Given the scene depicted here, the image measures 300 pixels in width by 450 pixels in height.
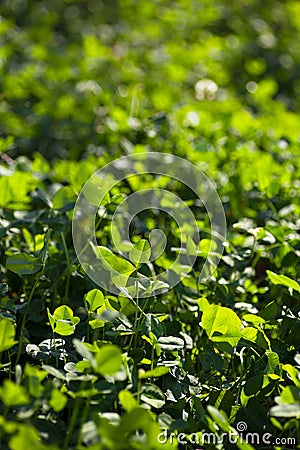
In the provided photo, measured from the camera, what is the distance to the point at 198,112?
9.18ft

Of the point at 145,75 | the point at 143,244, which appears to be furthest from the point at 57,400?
the point at 145,75

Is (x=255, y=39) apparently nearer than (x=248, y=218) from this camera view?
No

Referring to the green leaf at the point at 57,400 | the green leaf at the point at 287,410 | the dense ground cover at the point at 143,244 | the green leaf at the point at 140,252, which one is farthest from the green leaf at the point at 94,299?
the green leaf at the point at 287,410

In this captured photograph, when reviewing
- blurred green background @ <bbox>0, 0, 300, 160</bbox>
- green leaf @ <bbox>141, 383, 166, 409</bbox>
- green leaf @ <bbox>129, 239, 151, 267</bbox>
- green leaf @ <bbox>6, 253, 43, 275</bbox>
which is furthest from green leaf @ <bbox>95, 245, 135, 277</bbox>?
blurred green background @ <bbox>0, 0, 300, 160</bbox>

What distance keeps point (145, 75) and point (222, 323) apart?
2349mm

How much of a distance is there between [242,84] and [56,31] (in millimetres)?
1323

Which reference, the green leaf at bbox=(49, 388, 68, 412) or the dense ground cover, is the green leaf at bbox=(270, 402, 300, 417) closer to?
the dense ground cover

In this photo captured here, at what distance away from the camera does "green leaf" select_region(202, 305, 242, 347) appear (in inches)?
53.7

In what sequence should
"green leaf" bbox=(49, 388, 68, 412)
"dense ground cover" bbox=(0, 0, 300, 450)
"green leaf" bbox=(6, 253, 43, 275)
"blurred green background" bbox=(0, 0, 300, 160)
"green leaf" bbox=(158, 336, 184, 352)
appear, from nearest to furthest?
1. "green leaf" bbox=(49, 388, 68, 412)
2. "dense ground cover" bbox=(0, 0, 300, 450)
3. "green leaf" bbox=(158, 336, 184, 352)
4. "green leaf" bbox=(6, 253, 43, 275)
5. "blurred green background" bbox=(0, 0, 300, 160)

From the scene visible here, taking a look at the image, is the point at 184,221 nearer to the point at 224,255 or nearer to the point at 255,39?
the point at 224,255

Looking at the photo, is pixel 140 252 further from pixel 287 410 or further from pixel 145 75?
pixel 145 75

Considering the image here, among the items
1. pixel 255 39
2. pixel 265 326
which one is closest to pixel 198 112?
pixel 265 326

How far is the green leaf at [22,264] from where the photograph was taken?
145 centimetres

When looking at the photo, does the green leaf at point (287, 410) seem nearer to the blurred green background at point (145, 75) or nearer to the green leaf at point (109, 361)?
the green leaf at point (109, 361)
